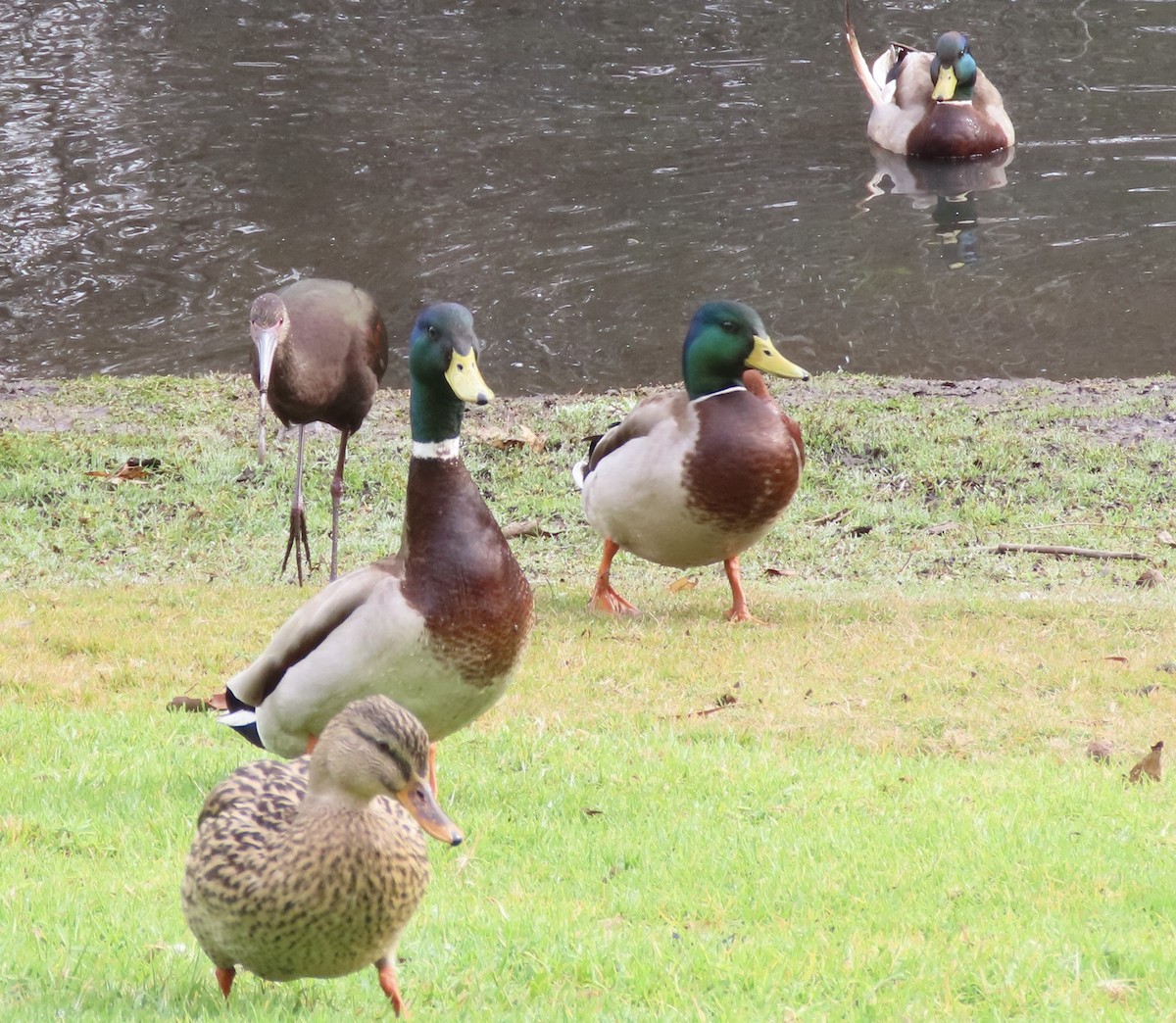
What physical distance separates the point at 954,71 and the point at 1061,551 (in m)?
11.0

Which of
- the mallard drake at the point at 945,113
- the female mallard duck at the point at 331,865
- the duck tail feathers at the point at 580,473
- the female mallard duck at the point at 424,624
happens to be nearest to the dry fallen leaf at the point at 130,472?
the duck tail feathers at the point at 580,473

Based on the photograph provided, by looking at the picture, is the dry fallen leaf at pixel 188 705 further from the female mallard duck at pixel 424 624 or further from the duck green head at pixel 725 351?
the duck green head at pixel 725 351

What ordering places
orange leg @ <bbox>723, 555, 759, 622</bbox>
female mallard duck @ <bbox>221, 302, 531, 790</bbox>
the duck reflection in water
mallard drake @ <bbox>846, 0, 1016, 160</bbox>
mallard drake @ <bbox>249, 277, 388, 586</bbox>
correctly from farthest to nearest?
mallard drake @ <bbox>846, 0, 1016, 160</bbox> → the duck reflection in water → mallard drake @ <bbox>249, 277, 388, 586</bbox> → orange leg @ <bbox>723, 555, 759, 622</bbox> → female mallard duck @ <bbox>221, 302, 531, 790</bbox>

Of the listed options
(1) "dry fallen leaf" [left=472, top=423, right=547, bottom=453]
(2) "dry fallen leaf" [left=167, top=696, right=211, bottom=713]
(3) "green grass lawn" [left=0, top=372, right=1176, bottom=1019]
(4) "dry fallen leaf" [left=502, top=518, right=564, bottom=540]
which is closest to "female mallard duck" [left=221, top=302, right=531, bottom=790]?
(3) "green grass lawn" [left=0, top=372, right=1176, bottom=1019]

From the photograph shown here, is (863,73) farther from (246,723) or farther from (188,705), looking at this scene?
(246,723)

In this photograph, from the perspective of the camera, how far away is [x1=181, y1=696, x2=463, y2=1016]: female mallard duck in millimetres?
3162

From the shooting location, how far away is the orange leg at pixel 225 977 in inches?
136

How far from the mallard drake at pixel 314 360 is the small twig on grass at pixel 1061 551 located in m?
3.44

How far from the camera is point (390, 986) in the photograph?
3357 mm

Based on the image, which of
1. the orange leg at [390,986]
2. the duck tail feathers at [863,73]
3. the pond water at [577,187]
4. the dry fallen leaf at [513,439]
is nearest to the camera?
the orange leg at [390,986]

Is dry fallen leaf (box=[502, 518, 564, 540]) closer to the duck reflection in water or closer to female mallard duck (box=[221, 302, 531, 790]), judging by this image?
female mallard duck (box=[221, 302, 531, 790])

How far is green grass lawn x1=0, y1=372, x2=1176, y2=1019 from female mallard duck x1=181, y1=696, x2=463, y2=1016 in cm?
24

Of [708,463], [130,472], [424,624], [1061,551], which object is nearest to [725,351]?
[708,463]

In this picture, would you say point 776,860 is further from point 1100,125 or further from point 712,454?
point 1100,125
